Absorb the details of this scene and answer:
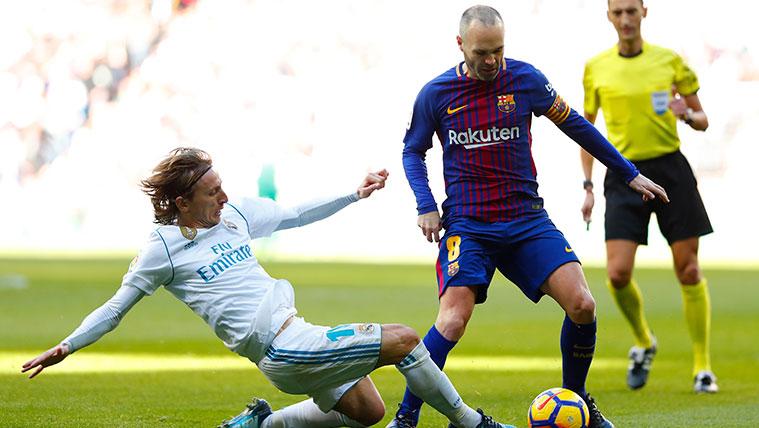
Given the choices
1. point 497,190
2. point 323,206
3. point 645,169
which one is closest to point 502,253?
point 497,190

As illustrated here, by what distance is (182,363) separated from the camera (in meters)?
9.02

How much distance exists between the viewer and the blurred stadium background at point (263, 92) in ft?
110

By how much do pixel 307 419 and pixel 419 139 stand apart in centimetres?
146

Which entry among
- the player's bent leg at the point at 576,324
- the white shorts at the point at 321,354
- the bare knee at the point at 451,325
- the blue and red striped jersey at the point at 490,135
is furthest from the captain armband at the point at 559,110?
the white shorts at the point at 321,354

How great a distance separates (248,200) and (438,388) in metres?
1.26

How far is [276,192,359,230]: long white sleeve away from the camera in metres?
5.54

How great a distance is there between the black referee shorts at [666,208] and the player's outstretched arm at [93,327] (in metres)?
3.77

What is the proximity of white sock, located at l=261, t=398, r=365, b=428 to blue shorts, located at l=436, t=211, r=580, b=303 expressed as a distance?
2.58 feet

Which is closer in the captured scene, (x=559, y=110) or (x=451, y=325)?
(x=451, y=325)

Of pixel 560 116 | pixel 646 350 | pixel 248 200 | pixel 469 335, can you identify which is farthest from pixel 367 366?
pixel 469 335

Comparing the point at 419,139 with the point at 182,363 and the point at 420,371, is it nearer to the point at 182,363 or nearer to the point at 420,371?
the point at 420,371

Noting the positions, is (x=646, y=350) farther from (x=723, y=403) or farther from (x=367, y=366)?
(x=367, y=366)

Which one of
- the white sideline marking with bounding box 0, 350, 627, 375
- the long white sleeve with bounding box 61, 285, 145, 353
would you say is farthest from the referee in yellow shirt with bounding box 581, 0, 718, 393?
the long white sleeve with bounding box 61, 285, 145, 353

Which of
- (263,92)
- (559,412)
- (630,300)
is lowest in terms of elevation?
(263,92)
